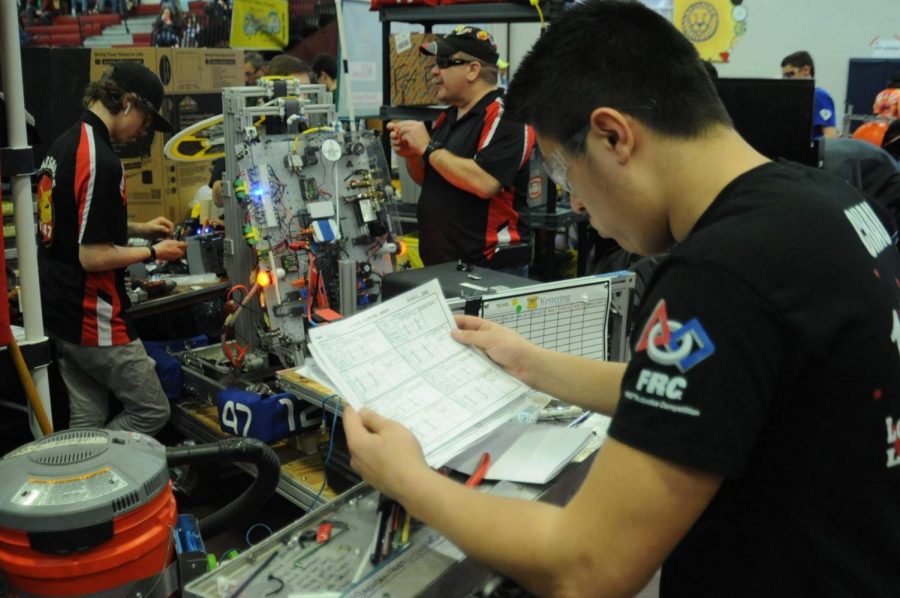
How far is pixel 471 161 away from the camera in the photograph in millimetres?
3547

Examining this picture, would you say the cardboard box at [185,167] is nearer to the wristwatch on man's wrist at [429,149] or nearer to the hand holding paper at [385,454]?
the wristwatch on man's wrist at [429,149]

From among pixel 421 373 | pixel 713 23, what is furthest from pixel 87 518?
pixel 713 23

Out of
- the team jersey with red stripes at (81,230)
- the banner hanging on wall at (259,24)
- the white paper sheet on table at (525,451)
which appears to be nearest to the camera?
the white paper sheet on table at (525,451)

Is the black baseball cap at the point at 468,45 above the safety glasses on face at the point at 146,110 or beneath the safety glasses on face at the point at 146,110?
above

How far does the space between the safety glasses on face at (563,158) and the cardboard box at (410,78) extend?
3928 millimetres

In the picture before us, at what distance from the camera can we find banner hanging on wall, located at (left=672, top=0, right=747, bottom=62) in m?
7.50

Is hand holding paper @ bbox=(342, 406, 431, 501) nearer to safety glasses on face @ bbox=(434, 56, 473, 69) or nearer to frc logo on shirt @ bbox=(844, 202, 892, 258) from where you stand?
frc logo on shirt @ bbox=(844, 202, 892, 258)

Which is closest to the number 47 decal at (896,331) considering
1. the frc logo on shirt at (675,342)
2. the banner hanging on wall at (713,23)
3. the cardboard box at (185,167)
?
the frc logo on shirt at (675,342)

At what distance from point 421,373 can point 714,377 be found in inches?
29.0

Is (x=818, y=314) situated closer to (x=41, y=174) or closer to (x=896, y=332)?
(x=896, y=332)

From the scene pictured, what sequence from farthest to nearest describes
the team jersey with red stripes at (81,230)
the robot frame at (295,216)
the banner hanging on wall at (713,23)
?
the banner hanging on wall at (713,23) < the robot frame at (295,216) < the team jersey with red stripes at (81,230)

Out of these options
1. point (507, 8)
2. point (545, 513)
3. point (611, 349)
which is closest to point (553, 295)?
point (611, 349)

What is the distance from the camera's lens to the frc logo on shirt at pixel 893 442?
881 millimetres

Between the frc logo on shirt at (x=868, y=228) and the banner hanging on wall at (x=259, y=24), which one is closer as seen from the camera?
the frc logo on shirt at (x=868, y=228)
